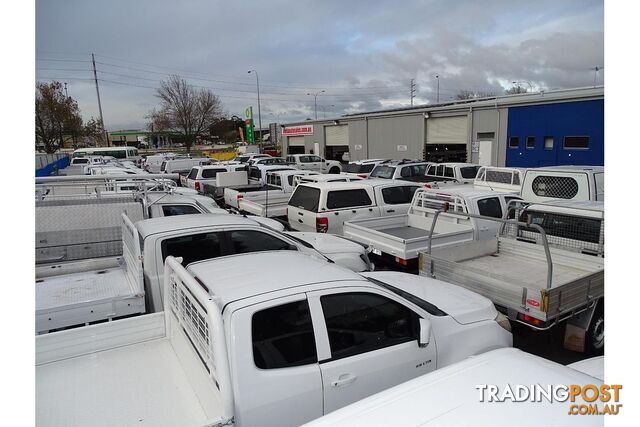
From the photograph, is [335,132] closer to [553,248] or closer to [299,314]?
[553,248]

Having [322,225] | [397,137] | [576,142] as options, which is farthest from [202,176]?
[576,142]

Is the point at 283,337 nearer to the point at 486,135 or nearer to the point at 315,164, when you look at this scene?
the point at 315,164

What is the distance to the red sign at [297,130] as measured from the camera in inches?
1679

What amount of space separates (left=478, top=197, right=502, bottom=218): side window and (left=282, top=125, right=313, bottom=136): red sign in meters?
35.6

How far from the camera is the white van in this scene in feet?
29.5

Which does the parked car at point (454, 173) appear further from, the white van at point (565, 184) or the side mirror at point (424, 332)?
the side mirror at point (424, 332)

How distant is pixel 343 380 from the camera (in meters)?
2.84

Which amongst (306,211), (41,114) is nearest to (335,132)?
(41,114)

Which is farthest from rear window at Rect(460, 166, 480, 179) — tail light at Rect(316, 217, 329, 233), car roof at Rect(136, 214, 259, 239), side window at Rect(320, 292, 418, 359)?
side window at Rect(320, 292, 418, 359)

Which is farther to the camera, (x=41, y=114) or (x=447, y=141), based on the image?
(x=41, y=114)

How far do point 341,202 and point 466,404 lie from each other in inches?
284

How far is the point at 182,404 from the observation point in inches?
106

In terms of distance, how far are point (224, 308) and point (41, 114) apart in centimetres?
4653

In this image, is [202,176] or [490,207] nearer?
[490,207]
